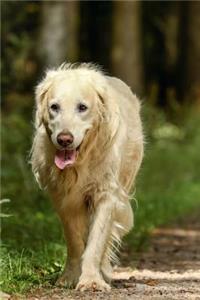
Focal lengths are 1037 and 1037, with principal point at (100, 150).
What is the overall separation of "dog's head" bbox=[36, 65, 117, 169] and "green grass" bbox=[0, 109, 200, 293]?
42.6 inches

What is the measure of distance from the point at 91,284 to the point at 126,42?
17.2 metres

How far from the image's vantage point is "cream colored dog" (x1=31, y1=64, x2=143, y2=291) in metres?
7.86

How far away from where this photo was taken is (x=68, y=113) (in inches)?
309

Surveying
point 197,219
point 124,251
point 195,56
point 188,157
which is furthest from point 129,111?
point 195,56

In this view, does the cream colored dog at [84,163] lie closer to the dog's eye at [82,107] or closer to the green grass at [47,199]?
the dog's eye at [82,107]

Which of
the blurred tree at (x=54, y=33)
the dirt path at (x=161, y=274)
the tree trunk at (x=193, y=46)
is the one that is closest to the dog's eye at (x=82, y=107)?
the dirt path at (x=161, y=274)

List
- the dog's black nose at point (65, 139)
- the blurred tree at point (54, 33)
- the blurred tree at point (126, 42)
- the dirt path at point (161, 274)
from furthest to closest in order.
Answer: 1. the blurred tree at point (126, 42)
2. the blurred tree at point (54, 33)
3. the dog's black nose at point (65, 139)
4. the dirt path at point (161, 274)

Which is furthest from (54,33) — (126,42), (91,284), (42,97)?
(91,284)

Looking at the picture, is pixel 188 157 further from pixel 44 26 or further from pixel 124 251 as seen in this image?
pixel 124 251

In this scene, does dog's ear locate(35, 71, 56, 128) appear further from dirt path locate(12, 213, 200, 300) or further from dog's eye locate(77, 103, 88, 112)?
dirt path locate(12, 213, 200, 300)

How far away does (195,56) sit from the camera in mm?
27812

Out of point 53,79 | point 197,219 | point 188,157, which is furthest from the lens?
point 188,157

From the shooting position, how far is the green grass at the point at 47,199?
865 centimetres

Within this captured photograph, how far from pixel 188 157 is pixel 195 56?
8088mm
